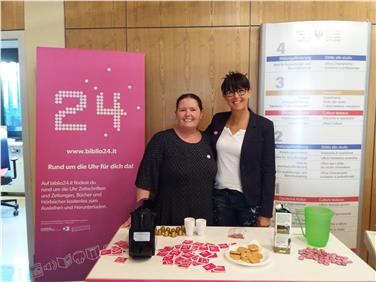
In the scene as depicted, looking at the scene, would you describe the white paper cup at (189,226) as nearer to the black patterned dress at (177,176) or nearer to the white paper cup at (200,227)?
the white paper cup at (200,227)

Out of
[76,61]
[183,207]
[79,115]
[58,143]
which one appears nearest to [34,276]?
[58,143]

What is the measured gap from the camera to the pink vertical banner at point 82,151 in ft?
7.85

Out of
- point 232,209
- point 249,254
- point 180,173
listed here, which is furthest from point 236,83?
point 249,254

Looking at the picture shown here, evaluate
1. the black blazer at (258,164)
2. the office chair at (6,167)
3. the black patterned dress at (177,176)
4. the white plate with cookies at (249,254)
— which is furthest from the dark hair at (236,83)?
the office chair at (6,167)

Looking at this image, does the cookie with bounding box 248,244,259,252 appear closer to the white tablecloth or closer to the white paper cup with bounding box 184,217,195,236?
the white tablecloth

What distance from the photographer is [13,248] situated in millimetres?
3223

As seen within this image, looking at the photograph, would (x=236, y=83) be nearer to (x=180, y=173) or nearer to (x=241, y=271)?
(x=180, y=173)

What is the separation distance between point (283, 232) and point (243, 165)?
2.00ft

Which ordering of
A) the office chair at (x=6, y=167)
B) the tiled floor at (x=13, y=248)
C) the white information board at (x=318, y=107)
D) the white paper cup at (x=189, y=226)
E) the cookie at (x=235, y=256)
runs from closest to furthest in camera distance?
the cookie at (x=235, y=256), the white paper cup at (x=189, y=226), the white information board at (x=318, y=107), the tiled floor at (x=13, y=248), the office chair at (x=6, y=167)

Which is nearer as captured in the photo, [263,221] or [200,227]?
[200,227]

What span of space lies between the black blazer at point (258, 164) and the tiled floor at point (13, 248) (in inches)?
82.5

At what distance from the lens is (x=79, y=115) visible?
7.91 ft

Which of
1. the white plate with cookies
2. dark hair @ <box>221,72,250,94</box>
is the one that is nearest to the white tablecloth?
the white plate with cookies

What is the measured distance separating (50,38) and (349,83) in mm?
2519
